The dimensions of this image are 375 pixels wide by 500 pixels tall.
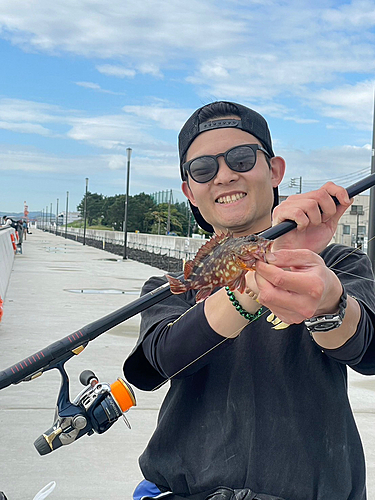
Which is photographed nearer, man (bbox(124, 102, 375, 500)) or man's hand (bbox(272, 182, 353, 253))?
man's hand (bbox(272, 182, 353, 253))

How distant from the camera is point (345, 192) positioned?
185 cm

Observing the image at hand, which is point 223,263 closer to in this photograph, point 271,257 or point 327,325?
point 271,257

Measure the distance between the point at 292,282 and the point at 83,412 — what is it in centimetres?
150

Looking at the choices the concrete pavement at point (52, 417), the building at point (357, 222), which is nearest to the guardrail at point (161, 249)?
the building at point (357, 222)

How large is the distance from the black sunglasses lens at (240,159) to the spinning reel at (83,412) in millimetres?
1075

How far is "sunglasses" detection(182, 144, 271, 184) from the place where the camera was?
7.87ft

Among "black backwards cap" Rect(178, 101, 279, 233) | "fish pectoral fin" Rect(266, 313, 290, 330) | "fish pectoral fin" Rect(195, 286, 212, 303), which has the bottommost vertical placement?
"fish pectoral fin" Rect(266, 313, 290, 330)

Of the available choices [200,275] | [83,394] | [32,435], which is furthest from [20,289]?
[200,275]

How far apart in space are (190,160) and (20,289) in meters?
14.3

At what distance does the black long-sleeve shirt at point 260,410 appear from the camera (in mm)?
2129

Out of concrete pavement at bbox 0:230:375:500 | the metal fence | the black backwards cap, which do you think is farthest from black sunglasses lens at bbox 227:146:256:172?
the metal fence

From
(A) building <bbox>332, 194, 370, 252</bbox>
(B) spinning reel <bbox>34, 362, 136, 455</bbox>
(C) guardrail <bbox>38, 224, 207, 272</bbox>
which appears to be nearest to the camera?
(B) spinning reel <bbox>34, 362, 136, 455</bbox>

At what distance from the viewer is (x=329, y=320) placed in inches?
70.9

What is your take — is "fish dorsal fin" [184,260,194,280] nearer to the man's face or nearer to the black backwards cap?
the man's face
